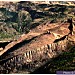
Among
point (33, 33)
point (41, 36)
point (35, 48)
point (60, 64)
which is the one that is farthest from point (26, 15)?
point (60, 64)

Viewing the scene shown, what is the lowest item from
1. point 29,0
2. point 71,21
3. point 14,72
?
point 14,72

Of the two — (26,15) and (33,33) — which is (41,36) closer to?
(33,33)

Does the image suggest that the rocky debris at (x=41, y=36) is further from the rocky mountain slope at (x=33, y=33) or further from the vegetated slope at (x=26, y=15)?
the vegetated slope at (x=26, y=15)

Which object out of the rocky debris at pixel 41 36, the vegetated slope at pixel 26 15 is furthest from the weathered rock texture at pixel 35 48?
the vegetated slope at pixel 26 15

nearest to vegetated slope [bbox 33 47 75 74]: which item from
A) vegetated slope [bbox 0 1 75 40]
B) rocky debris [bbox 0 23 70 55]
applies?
rocky debris [bbox 0 23 70 55]

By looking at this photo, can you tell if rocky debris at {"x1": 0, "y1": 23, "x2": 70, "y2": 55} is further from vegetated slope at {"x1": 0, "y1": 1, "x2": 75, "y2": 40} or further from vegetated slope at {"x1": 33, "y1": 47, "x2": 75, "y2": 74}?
vegetated slope at {"x1": 33, "y1": 47, "x2": 75, "y2": 74}

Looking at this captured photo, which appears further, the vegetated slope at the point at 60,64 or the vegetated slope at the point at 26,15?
the vegetated slope at the point at 26,15

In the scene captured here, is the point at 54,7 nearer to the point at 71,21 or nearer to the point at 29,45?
the point at 71,21

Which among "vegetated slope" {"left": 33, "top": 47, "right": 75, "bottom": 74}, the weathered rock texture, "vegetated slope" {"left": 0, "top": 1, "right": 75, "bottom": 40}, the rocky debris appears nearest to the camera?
"vegetated slope" {"left": 33, "top": 47, "right": 75, "bottom": 74}

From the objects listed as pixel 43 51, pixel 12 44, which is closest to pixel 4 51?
pixel 12 44
